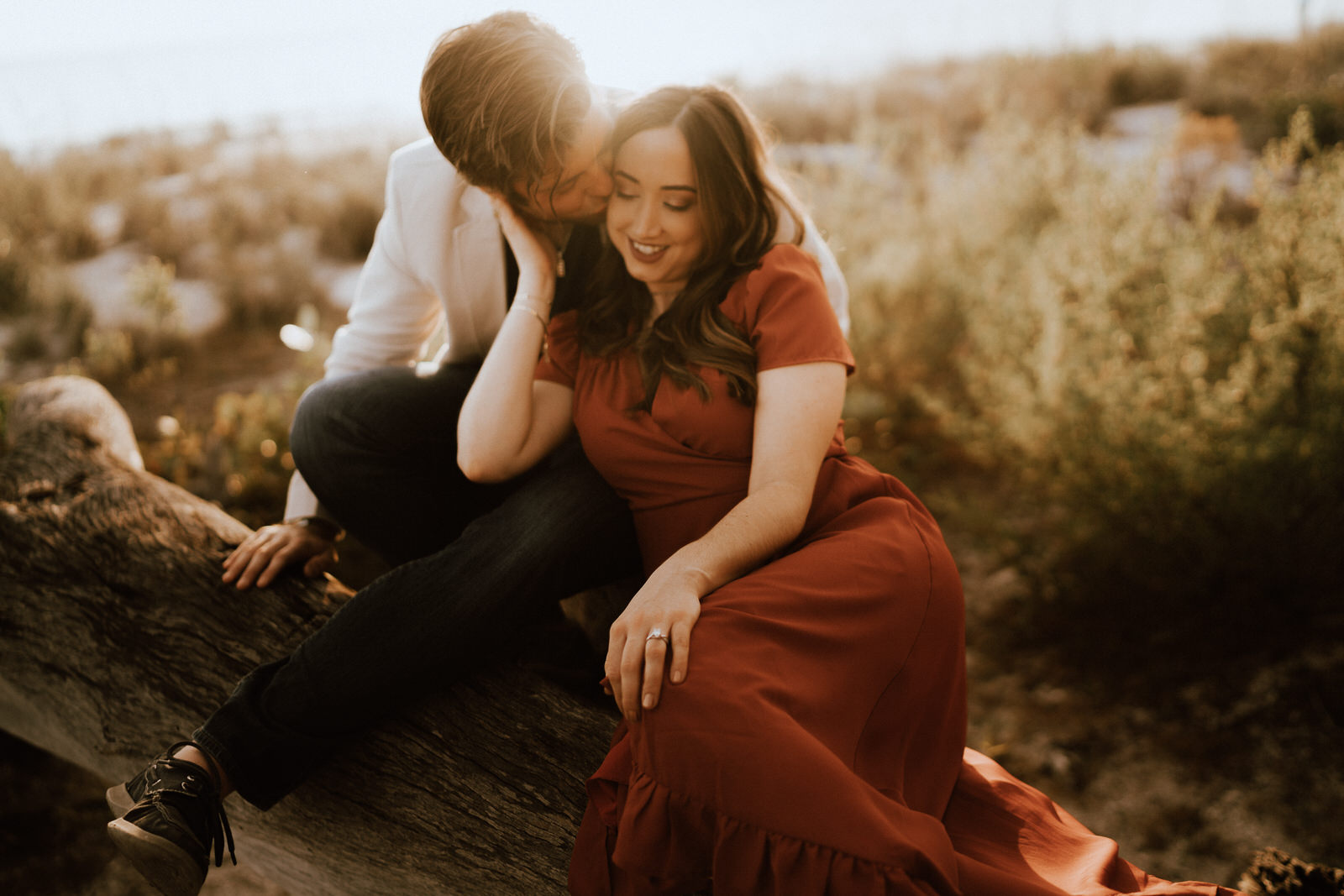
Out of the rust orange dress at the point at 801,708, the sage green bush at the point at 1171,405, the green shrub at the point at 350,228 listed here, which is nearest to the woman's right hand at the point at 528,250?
the rust orange dress at the point at 801,708

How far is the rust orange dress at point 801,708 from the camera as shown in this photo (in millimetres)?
1216

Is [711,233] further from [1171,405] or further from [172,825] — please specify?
[1171,405]

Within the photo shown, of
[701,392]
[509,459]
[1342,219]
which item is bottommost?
[509,459]

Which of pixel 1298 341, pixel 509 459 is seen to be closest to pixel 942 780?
pixel 509 459

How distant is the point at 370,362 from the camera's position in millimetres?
2332

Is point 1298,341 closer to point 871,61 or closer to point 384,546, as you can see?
point 384,546

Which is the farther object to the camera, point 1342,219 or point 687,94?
point 1342,219

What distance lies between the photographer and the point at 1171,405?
2.93m

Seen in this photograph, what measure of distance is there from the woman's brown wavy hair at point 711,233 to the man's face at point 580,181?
0.04 meters

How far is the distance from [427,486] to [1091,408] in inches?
95.1

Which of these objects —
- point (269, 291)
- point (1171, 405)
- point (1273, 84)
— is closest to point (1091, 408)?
point (1171, 405)

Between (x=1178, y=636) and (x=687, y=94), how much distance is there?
2.45 metres

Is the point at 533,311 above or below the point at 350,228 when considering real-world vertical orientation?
above

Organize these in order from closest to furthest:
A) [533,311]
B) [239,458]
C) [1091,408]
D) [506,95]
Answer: [506,95]
[533,311]
[1091,408]
[239,458]
